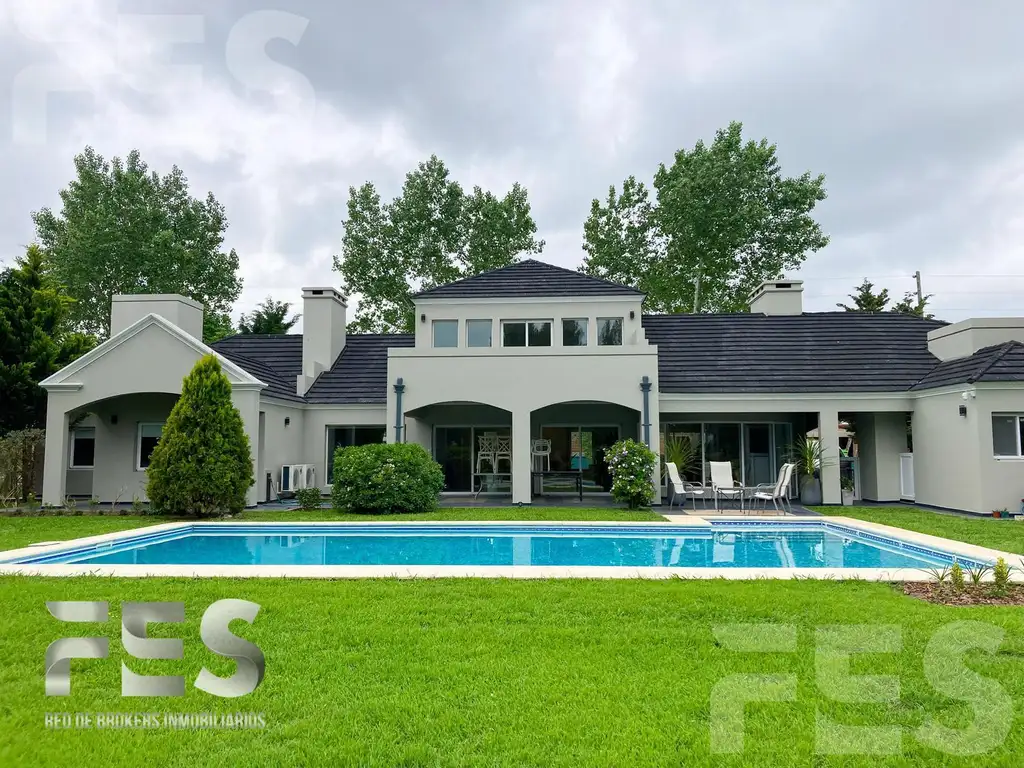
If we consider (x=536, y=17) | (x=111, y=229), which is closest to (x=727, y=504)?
(x=536, y=17)

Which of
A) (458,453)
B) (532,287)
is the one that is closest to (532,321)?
(532,287)

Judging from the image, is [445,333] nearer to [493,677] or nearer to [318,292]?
[318,292]

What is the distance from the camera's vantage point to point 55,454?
17109 mm

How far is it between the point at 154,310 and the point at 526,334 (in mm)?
10442

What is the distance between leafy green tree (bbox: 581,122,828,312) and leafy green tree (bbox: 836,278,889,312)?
1022 centimetres

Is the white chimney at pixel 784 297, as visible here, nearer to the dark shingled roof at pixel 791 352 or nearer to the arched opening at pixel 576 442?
the dark shingled roof at pixel 791 352

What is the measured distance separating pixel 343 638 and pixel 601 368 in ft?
44.1

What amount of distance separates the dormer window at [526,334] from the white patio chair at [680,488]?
5.22 meters

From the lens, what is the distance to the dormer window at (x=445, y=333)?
66.8 ft

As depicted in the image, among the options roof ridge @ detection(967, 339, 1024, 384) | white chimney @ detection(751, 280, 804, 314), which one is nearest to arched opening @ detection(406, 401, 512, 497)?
white chimney @ detection(751, 280, 804, 314)

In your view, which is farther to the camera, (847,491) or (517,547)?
(847,491)

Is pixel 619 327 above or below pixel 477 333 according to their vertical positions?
above

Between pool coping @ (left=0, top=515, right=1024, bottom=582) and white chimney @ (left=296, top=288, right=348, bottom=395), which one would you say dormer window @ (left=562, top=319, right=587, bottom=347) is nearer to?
white chimney @ (left=296, top=288, right=348, bottom=395)

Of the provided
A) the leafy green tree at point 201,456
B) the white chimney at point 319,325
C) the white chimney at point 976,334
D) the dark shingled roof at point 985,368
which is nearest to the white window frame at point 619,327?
the dark shingled roof at point 985,368
